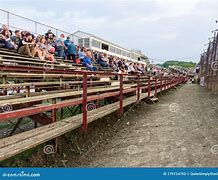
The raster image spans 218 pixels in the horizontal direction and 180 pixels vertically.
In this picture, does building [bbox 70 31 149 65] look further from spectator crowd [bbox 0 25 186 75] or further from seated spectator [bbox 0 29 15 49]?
seated spectator [bbox 0 29 15 49]

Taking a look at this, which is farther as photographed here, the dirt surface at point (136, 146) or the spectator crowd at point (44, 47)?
the spectator crowd at point (44, 47)

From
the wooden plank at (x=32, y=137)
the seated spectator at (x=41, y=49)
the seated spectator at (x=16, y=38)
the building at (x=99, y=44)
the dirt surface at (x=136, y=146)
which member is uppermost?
the building at (x=99, y=44)

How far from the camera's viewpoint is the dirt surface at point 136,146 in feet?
15.6

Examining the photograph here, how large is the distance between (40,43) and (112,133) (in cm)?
522

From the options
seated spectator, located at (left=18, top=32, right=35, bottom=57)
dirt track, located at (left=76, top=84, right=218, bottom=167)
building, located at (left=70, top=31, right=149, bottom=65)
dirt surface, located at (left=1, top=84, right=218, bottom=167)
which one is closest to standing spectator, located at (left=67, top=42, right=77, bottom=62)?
seated spectator, located at (left=18, top=32, right=35, bottom=57)

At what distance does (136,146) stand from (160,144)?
45cm

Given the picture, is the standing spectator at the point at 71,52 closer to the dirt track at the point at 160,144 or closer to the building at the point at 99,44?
the dirt track at the point at 160,144

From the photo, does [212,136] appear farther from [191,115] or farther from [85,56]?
[85,56]

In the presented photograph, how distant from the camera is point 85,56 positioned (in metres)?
13.3

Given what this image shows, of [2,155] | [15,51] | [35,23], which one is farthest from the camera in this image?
[35,23]


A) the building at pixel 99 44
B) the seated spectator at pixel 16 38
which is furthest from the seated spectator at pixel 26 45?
the building at pixel 99 44

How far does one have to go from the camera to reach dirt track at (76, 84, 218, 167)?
480 centimetres

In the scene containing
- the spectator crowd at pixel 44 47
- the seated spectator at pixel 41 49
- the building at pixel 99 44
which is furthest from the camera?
the building at pixel 99 44

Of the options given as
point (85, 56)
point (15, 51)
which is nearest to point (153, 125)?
point (15, 51)
